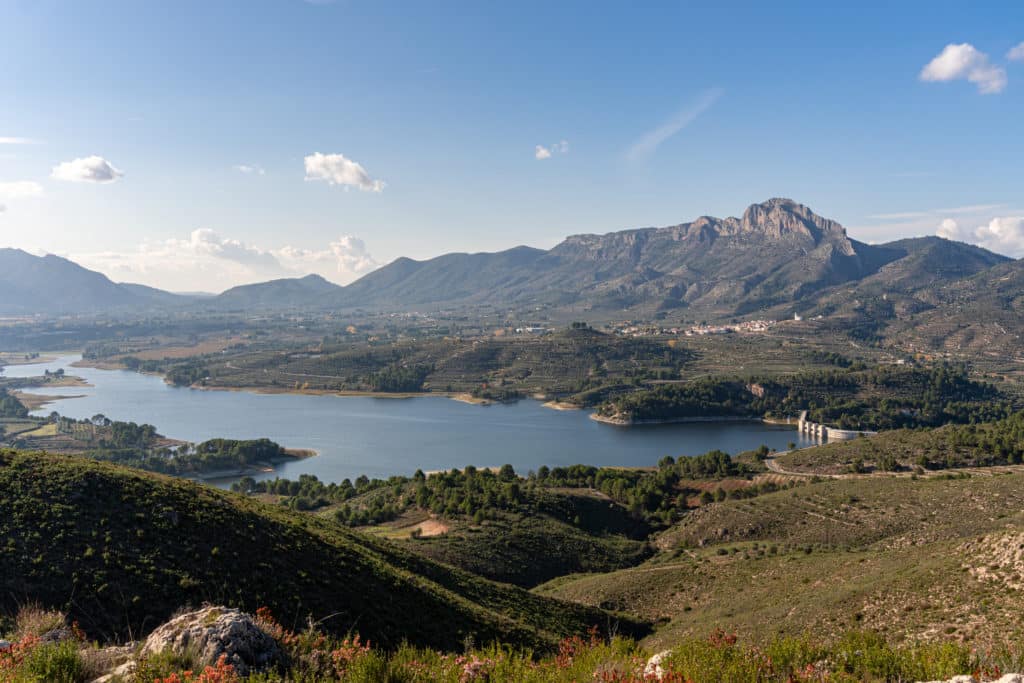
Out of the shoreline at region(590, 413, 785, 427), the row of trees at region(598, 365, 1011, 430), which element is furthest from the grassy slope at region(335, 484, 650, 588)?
the row of trees at region(598, 365, 1011, 430)

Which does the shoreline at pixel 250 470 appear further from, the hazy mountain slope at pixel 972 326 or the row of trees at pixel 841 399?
the hazy mountain slope at pixel 972 326

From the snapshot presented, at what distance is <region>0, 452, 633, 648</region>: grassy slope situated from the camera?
484 inches

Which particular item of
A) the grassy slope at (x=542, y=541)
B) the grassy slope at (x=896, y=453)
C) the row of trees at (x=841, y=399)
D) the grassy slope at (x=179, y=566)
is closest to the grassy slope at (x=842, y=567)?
the grassy slope at (x=542, y=541)

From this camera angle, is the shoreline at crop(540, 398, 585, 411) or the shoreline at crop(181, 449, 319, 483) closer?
the shoreline at crop(181, 449, 319, 483)

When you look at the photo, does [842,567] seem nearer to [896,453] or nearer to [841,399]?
[896,453]

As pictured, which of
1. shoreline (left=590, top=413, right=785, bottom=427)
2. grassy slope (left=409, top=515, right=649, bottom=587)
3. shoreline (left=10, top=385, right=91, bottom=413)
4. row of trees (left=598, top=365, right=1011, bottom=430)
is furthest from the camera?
shoreline (left=10, top=385, right=91, bottom=413)

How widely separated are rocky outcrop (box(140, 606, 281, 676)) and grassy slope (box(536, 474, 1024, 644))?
14.1m

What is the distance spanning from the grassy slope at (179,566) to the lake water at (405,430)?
5001cm

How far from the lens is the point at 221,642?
694cm

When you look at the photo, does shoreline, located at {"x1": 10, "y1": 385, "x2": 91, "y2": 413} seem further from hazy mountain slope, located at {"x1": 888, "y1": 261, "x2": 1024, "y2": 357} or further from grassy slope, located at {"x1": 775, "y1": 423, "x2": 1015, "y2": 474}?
hazy mountain slope, located at {"x1": 888, "y1": 261, "x2": 1024, "y2": 357}

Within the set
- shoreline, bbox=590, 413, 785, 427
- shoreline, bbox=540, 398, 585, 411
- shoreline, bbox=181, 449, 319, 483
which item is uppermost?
shoreline, bbox=540, 398, 585, 411

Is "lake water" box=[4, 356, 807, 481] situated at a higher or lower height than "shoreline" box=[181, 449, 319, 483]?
higher

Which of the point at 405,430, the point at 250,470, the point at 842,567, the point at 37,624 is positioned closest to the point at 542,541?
the point at 842,567

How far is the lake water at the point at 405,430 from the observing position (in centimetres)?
7275
